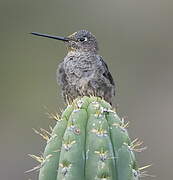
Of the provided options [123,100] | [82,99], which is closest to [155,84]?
[123,100]

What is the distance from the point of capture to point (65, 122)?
4547mm

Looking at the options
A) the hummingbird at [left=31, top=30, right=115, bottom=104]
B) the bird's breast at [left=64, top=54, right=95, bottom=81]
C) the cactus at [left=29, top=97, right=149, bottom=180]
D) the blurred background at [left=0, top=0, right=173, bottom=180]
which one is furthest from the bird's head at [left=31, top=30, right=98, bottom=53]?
the blurred background at [left=0, top=0, right=173, bottom=180]

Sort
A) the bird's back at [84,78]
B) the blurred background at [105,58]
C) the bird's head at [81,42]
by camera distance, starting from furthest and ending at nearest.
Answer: the blurred background at [105,58] → the bird's head at [81,42] → the bird's back at [84,78]

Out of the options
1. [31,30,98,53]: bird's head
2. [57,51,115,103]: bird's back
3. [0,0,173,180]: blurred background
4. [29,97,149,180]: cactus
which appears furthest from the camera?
[0,0,173,180]: blurred background

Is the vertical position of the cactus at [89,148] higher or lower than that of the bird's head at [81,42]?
lower

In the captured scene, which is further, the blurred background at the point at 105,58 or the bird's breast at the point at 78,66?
the blurred background at the point at 105,58

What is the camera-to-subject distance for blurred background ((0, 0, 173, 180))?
1218 centimetres

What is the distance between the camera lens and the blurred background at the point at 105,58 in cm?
1218

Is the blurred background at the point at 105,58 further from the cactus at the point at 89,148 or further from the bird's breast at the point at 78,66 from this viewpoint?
the cactus at the point at 89,148

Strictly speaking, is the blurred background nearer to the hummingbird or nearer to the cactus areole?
the hummingbird

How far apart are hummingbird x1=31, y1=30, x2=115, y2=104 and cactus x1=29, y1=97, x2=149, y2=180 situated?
1.83 metres

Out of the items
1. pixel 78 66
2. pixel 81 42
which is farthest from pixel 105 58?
pixel 78 66

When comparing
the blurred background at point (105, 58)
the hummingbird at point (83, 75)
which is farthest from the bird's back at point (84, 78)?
the blurred background at point (105, 58)

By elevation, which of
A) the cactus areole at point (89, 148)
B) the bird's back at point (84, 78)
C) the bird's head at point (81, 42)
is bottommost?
the cactus areole at point (89, 148)
